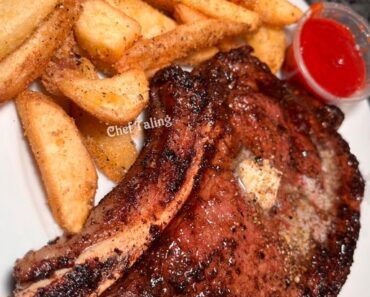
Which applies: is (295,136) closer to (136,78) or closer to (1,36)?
(136,78)

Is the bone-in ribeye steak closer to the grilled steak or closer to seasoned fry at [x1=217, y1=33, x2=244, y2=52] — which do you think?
the grilled steak

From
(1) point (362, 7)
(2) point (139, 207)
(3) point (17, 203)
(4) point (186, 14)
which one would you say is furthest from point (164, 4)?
(1) point (362, 7)

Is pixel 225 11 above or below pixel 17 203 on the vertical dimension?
above

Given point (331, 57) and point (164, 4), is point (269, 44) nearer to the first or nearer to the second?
point (331, 57)

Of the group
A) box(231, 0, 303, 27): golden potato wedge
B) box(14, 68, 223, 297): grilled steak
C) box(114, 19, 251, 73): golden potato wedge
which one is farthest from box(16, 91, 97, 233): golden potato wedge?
box(231, 0, 303, 27): golden potato wedge

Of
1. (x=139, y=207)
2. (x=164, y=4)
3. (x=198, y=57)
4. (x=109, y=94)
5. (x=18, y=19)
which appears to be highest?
(x=18, y=19)

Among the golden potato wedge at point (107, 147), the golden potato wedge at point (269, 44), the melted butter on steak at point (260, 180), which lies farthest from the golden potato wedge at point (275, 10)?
the golden potato wedge at point (107, 147)
